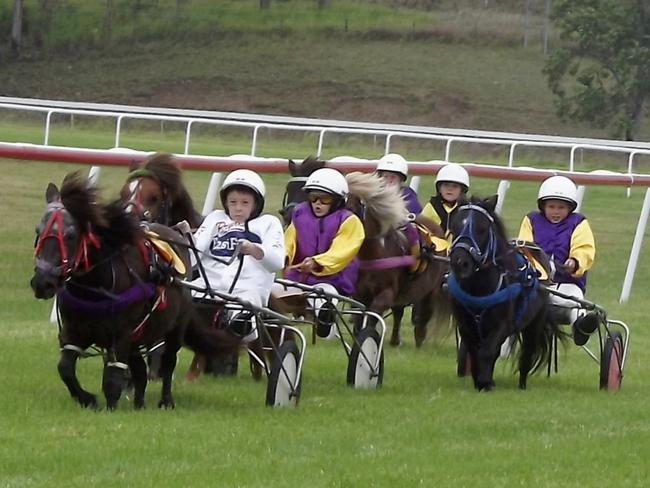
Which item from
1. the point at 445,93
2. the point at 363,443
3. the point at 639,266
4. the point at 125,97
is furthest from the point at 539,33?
the point at 363,443

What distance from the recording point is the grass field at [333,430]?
22.4 feet

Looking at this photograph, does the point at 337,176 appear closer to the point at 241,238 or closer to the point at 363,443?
the point at 241,238

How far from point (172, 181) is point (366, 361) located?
167 centimetres

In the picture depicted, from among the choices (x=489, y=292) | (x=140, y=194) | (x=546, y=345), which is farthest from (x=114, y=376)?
Answer: (x=546, y=345)

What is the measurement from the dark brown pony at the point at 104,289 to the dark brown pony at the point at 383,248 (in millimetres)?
2607

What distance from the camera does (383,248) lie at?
37.7ft

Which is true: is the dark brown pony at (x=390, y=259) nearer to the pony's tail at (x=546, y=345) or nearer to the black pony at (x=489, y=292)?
the pony's tail at (x=546, y=345)

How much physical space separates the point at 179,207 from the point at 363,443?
276 cm

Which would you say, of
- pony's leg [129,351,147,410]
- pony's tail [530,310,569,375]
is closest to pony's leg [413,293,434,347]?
pony's tail [530,310,569,375]

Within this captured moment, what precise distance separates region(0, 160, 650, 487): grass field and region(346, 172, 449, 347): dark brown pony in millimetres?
508

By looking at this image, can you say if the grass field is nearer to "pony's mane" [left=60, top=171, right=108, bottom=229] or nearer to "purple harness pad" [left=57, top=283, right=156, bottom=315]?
"purple harness pad" [left=57, top=283, right=156, bottom=315]

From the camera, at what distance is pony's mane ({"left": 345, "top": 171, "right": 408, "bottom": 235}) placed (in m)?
11.0

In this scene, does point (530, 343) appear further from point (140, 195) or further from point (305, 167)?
point (140, 195)

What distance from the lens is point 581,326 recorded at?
34.1 feet
